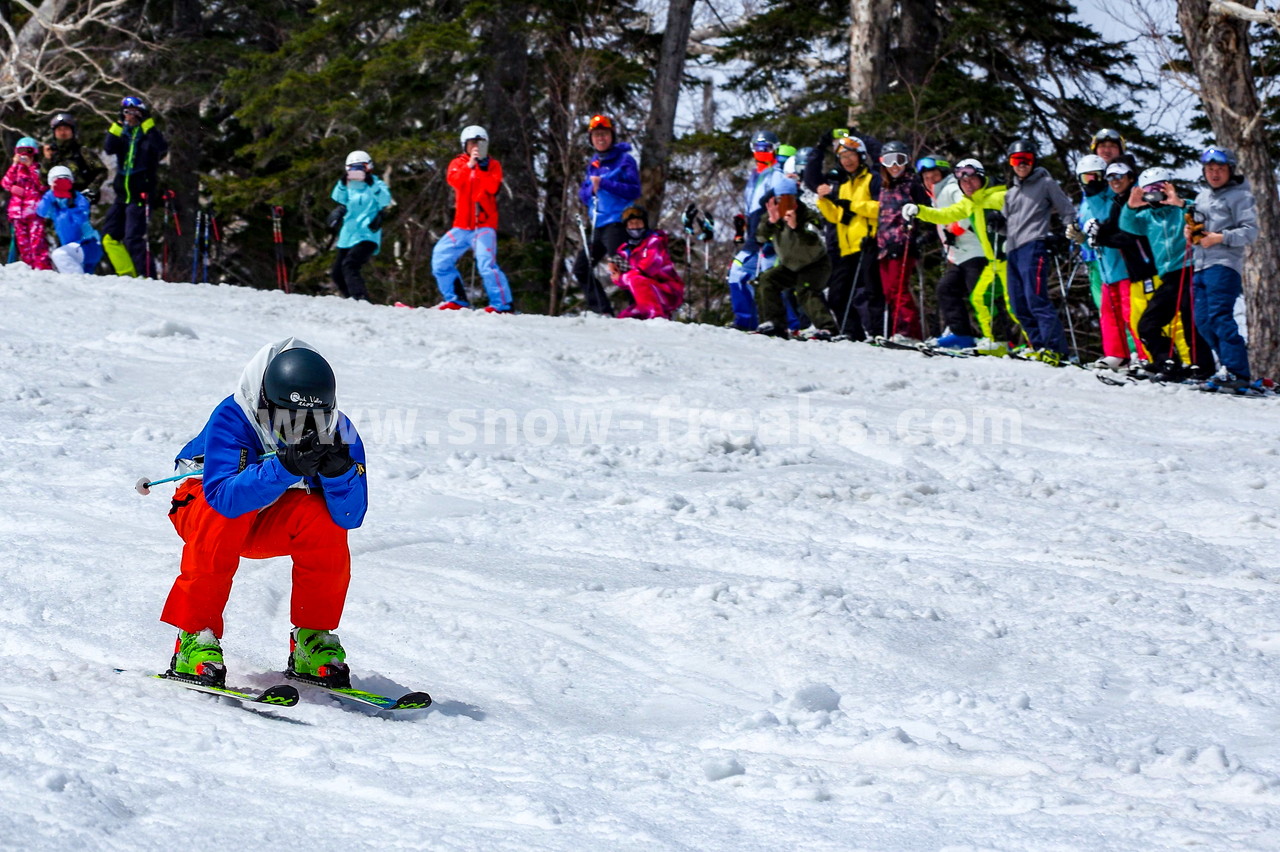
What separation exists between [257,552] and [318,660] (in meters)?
0.37

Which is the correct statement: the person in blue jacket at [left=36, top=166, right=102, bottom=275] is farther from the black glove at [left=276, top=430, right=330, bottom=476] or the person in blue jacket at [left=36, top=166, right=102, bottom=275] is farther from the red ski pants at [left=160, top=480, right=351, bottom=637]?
the black glove at [left=276, top=430, right=330, bottom=476]

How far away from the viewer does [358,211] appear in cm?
1255

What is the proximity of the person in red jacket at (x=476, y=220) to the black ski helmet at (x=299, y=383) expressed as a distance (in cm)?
859

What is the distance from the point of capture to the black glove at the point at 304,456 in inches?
147

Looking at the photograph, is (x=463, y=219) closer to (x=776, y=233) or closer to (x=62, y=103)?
(x=776, y=233)

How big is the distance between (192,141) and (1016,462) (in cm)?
1682

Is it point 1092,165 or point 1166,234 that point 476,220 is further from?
point 1166,234

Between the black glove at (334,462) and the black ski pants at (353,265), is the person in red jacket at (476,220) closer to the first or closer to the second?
the black ski pants at (353,265)

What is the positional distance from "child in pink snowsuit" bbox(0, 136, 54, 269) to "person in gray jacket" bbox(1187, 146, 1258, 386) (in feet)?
35.8

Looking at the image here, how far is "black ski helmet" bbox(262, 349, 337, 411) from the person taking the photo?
3.75 metres

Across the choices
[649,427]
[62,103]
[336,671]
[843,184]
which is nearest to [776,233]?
[843,184]

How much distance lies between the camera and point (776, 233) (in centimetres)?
1190

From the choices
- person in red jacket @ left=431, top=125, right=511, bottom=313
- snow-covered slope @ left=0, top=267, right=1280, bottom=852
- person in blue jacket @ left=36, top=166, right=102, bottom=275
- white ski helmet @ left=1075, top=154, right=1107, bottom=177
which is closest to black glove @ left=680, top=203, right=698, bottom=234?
person in red jacket @ left=431, top=125, right=511, bottom=313

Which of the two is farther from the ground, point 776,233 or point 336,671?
point 776,233
